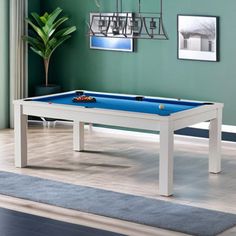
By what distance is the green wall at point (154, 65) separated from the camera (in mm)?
9805

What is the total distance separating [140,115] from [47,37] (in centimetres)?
349

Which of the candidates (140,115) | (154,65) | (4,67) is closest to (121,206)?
(140,115)

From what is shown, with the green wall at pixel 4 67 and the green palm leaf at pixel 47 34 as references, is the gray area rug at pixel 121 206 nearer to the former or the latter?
the green wall at pixel 4 67

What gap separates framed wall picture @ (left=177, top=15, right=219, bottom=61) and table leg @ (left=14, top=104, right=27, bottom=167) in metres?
2.41

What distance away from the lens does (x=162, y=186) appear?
7715 mm

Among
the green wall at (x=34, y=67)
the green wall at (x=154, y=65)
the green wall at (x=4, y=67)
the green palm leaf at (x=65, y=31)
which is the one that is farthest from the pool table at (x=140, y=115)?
the green wall at (x=34, y=67)

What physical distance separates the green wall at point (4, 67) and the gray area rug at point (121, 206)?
296 cm

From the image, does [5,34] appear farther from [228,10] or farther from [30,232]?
[30,232]

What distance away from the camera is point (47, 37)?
1096cm

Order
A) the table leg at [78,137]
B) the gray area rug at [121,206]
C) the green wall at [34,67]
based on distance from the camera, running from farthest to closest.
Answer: the green wall at [34,67]
the table leg at [78,137]
the gray area rug at [121,206]

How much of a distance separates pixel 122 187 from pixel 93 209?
34.3 inches

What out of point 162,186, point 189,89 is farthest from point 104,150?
point 162,186

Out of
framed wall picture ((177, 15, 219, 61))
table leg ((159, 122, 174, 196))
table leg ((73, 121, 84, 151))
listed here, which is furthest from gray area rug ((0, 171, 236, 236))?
framed wall picture ((177, 15, 219, 61))

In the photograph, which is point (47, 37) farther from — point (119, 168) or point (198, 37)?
point (119, 168)
